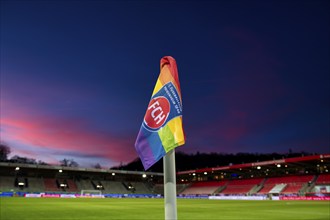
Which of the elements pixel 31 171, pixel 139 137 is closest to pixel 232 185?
pixel 31 171

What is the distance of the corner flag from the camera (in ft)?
11.6

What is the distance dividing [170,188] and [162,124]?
708 mm

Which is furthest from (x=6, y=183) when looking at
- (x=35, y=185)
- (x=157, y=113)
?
(x=157, y=113)

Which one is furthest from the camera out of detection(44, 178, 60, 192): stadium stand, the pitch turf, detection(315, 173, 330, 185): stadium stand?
detection(44, 178, 60, 192): stadium stand

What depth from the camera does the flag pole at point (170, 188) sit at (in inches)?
134

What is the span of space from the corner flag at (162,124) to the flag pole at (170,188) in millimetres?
111

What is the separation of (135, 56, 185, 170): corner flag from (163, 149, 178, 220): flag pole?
111 mm

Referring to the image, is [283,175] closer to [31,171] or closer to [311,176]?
[311,176]

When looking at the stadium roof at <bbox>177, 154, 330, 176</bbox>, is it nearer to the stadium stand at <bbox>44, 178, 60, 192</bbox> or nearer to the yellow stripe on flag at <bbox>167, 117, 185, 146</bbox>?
the stadium stand at <bbox>44, 178, 60, 192</bbox>

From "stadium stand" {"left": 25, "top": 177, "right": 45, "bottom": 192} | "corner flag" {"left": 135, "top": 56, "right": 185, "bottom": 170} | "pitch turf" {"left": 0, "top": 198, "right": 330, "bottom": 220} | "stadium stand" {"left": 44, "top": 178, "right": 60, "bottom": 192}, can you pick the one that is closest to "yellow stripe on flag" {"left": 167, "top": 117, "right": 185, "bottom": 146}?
"corner flag" {"left": 135, "top": 56, "right": 185, "bottom": 170}

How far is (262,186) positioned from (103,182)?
45081 millimetres

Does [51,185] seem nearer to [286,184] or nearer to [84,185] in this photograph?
[84,185]

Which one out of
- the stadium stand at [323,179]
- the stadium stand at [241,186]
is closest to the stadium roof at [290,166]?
the stadium stand at [323,179]

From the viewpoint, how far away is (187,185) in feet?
331
